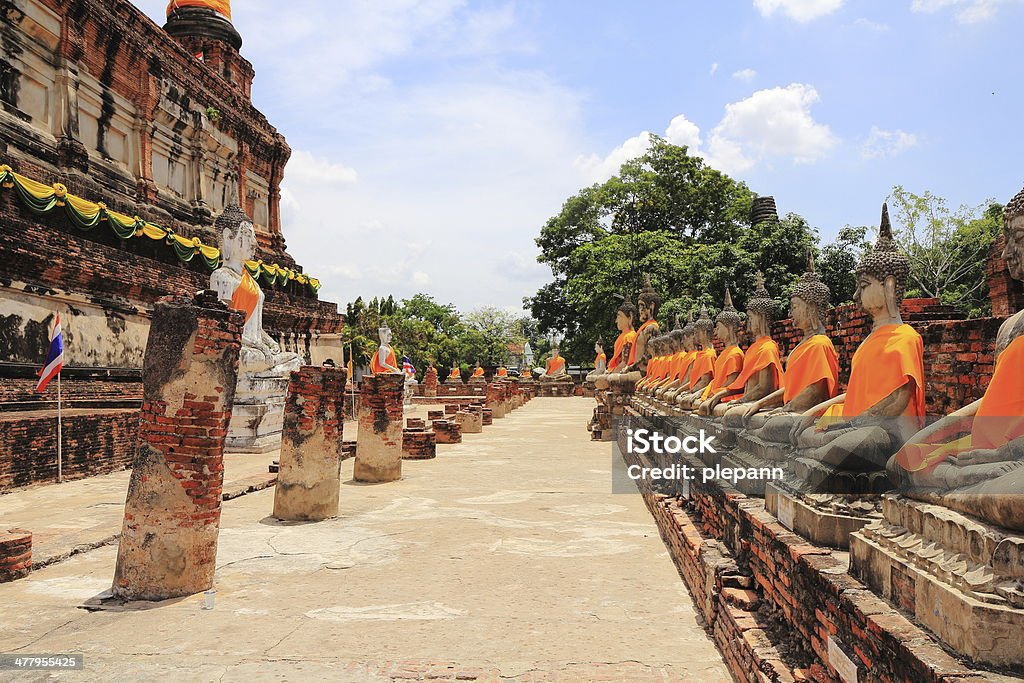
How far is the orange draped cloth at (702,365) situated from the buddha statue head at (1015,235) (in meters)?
7.27

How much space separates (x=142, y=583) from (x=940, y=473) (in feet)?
15.9

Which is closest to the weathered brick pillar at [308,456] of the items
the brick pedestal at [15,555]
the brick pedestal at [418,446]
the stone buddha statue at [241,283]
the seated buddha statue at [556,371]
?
the brick pedestal at [15,555]

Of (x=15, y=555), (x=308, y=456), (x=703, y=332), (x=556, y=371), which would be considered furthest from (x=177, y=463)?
(x=556, y=371)

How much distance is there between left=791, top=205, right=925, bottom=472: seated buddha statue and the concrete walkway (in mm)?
1312

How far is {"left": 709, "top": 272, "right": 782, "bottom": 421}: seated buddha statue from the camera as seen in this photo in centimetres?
652

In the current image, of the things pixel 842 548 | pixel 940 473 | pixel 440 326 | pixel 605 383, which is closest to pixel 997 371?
pixel 940 473

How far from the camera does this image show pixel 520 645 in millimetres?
4305

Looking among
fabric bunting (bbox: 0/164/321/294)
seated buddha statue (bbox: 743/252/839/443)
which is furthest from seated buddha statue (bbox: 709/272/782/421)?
fabric bunting (bbox: 0/164/321/294)

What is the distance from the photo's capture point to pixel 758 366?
6.64 metres

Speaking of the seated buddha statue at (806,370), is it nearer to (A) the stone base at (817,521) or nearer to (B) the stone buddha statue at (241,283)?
(A) the stone base at (817,521)

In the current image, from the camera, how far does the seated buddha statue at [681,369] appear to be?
10.8 metres

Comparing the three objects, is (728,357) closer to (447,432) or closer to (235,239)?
(447,432)

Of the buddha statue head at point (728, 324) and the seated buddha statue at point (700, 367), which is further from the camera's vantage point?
the seated buddha statue at point (700, 367)

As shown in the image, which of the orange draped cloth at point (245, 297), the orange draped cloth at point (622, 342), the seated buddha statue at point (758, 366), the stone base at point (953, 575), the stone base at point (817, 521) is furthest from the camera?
the orange draped cloth at point (622, 342)
